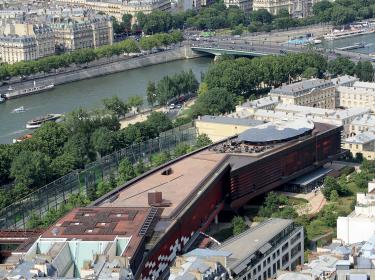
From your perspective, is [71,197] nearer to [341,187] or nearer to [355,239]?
[341,187]

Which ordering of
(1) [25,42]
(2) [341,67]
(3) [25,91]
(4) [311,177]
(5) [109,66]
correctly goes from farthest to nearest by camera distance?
(1) [25,42] → (5) [109,66] → (3) [25,91] → (2) [341,67] → (4) [311,177]

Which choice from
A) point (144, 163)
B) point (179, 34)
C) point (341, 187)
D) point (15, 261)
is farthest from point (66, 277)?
point (179, 34)

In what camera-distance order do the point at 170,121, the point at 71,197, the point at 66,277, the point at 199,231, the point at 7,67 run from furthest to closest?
the point at 7,67 < the point at 170,121 < the point at 71,197 < the point at 199,231 < the point at 66,277

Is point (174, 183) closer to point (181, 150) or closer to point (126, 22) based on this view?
point (181, 150)

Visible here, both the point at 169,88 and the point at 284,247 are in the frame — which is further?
the point at 169,88

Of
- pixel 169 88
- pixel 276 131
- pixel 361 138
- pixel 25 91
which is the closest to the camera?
pixel 276 131

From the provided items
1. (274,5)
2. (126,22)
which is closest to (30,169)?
(126,22)

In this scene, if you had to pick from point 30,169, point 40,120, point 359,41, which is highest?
point 359,41
